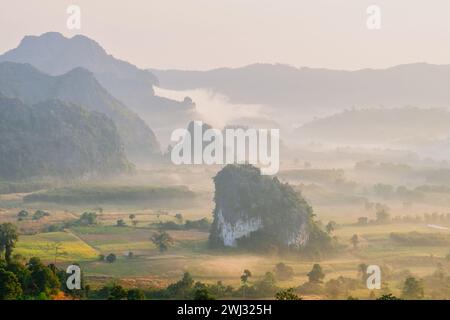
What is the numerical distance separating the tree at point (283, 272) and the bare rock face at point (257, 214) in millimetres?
18508

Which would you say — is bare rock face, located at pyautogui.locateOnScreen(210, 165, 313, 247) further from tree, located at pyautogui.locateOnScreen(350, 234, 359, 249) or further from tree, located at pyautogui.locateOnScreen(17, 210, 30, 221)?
tree, located at pyautogui.locateOnScreen(17, 210, 30, 221)

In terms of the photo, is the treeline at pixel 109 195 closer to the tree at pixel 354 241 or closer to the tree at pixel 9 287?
the tree at pixel 354 241

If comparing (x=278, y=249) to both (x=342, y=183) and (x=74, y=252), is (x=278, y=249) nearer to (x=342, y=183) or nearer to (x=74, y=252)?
(x=74, y=252)

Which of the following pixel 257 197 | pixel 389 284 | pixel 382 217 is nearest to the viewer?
pixel 389 284

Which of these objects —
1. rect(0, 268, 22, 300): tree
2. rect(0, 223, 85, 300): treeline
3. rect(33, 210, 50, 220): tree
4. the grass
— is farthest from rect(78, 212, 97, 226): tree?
rect(0, 268, 22, 300): tree

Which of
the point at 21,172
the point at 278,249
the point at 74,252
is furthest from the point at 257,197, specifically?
the point at 21,172

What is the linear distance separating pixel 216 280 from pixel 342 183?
126 m

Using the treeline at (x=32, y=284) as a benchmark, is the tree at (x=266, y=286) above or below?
below

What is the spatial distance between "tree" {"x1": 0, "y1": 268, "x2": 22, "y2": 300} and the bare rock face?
5452 cm

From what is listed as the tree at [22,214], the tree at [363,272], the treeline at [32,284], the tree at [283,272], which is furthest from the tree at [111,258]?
the tree at [22,214]

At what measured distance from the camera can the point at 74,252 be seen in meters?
90.4

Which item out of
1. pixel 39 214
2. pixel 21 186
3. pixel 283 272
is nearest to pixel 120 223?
pixel 39 214

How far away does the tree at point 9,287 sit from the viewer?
44.8 meters
